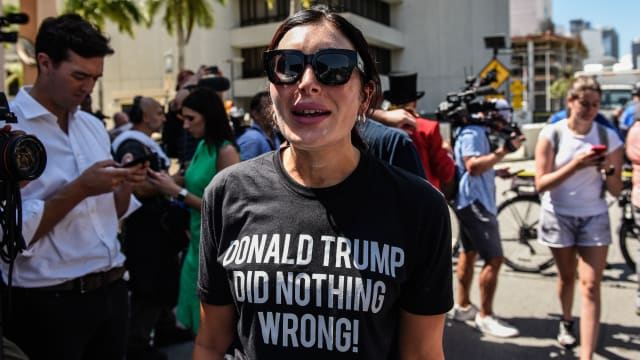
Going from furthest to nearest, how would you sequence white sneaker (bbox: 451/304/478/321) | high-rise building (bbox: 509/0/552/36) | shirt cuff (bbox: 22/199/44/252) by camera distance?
high-rise building (bbox: 509/0/552/36) < white sneaker (bbox: 451/304/478/321) < shirt cuff (bbox: 22/199/44/252)

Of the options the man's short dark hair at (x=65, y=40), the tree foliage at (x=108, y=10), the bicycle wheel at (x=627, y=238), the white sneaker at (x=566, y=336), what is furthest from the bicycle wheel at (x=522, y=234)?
the tree foliage at (x=108, y=10)

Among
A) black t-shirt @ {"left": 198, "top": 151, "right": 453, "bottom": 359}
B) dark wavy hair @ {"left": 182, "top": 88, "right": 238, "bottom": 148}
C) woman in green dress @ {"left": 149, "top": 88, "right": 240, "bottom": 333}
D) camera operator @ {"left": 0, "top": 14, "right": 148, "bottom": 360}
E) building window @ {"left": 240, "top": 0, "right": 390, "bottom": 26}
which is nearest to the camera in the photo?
black t-shirt @ {"left": 198, "top": 151, "right": 453, "bottom": 359}

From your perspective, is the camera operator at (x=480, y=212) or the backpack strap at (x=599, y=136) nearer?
the backpack strap at (x=599, y=136)

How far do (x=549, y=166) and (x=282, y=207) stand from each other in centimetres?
347

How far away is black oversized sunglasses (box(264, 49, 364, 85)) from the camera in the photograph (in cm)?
170

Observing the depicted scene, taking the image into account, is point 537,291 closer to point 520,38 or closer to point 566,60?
point 520,38

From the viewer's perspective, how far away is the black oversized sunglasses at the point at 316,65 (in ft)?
5.58

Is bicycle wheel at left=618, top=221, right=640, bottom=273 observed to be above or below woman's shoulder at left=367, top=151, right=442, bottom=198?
below

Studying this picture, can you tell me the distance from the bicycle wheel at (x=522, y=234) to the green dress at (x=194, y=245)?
4292mm

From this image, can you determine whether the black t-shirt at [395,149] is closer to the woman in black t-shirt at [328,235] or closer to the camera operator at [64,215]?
the camera operator at [64,215]

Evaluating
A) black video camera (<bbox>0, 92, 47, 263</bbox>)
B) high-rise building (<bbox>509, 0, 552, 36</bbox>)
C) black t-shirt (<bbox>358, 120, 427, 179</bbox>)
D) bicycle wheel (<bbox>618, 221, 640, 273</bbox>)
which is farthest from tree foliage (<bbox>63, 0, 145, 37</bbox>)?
high-rise building (<bbox>509, 0, 552, 36</bbox>)

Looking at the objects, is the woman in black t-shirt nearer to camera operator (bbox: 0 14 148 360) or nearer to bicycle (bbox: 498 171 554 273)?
camera operator (bbox: 0 14 148 360)

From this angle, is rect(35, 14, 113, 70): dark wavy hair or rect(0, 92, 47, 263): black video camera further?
rect(35, 14, 113, 70): dark wavy hair

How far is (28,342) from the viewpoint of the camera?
2672 millimetres
